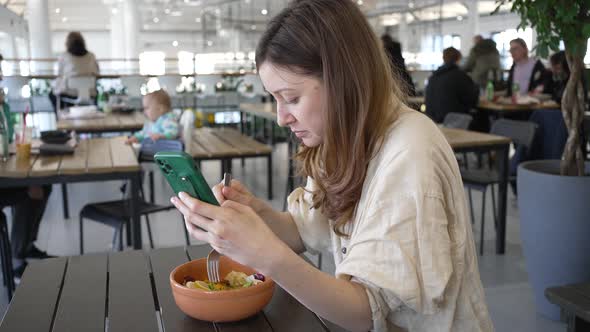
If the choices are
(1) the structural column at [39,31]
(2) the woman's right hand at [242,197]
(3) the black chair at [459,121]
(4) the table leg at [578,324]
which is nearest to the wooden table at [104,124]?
(3) the black chair at [459,121]

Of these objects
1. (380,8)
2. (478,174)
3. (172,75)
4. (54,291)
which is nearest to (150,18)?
(380,8)

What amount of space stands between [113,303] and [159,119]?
2.79 m

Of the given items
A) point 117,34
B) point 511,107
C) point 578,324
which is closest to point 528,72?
point 511,107

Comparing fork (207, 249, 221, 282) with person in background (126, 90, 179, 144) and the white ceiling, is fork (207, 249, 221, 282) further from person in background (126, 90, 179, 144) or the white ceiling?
the white ceiling

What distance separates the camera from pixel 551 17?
92.7 inches

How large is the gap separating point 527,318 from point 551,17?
1282 mm

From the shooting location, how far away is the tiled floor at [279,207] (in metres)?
2.62

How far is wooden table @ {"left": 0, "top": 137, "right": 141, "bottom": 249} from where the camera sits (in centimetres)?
251

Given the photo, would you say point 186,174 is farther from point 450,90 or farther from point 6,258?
point 450,90

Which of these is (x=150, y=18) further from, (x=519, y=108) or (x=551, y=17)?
(x=551, y=17)

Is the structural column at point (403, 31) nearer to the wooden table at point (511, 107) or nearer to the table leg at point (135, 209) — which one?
the wooden table at point (511, 107)

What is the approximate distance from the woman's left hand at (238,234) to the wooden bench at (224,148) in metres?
2.76

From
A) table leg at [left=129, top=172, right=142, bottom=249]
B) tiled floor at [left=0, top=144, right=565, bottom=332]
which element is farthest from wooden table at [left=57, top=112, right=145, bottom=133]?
table leg at [left=129, top=172, right=142, bottom=249]

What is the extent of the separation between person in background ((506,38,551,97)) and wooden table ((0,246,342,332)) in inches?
210
